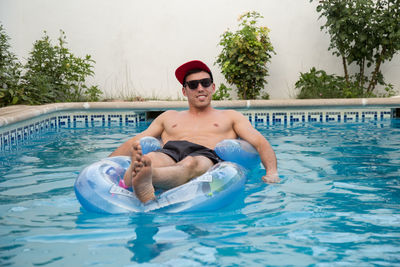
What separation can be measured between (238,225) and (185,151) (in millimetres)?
1096

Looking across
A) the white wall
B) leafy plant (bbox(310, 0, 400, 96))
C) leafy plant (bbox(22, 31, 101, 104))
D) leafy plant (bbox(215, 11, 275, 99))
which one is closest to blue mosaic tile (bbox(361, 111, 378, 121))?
leafy plant (bbox(310, 0, 400, 96))

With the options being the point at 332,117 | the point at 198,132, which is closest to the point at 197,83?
the point at 198,132

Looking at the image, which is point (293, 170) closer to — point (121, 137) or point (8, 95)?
point (121, 137)

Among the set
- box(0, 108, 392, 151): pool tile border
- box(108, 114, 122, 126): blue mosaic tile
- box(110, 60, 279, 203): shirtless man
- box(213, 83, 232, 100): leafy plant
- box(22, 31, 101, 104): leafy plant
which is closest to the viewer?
box(110, 60, 279, 203): shirtless man

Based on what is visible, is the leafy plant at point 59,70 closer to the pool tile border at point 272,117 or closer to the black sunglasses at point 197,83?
the pool tile border at point 272,117

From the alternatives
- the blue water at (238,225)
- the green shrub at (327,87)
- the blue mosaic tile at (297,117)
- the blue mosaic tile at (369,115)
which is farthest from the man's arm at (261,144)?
the green shrub at (327,87)

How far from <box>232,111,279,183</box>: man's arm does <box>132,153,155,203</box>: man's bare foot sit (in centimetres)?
118

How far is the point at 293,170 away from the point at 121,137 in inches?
113

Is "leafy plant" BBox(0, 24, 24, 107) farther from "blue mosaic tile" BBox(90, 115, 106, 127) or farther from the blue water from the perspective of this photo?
the blue water

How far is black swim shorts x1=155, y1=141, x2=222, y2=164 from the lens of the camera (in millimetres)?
3730

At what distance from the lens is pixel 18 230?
2.78 m

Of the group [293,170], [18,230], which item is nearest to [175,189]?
[18,230]

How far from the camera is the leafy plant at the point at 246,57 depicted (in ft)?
28.3

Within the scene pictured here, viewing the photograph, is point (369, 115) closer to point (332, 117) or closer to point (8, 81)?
point (332, 117)
